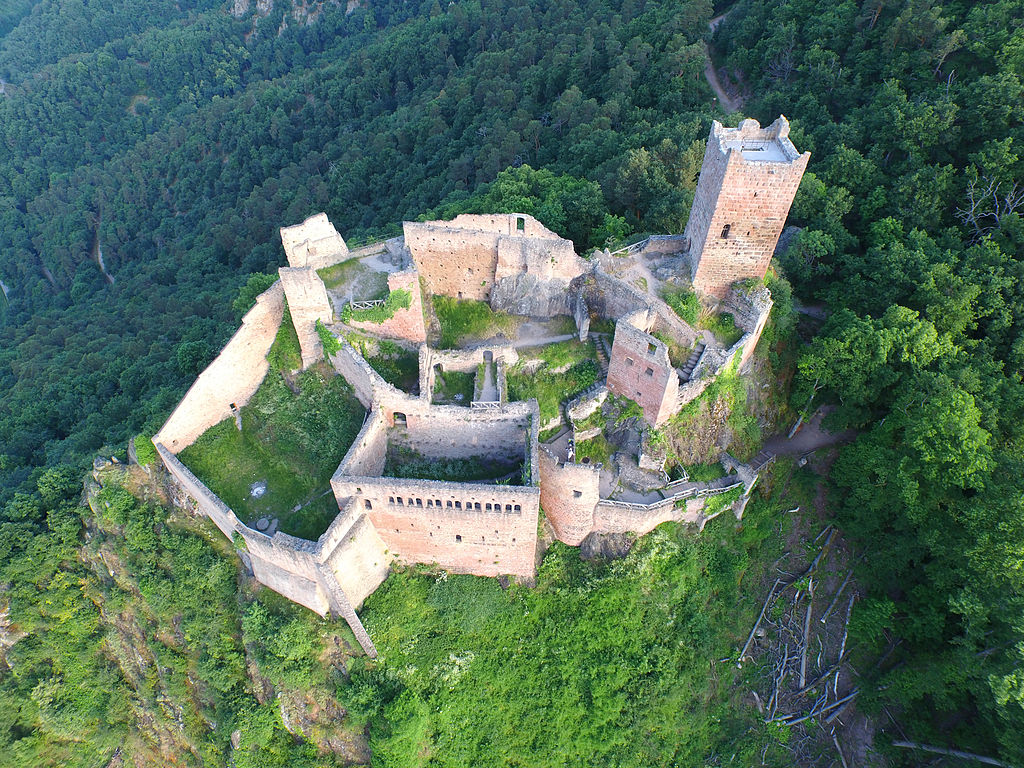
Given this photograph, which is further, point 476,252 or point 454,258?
point 454,258

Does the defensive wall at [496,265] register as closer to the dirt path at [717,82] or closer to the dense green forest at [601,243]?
the dense green forest at [601,243]

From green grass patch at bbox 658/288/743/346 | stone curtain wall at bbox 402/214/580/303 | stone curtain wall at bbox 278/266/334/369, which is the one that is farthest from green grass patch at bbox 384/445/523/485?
green grass patch at bbox 658/288/743/346

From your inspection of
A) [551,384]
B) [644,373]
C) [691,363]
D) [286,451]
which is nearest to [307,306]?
[286,451]

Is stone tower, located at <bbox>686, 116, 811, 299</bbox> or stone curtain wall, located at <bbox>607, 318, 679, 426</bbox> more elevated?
stone tower, located at <bbox>686, 116, 811, 299</bbox>

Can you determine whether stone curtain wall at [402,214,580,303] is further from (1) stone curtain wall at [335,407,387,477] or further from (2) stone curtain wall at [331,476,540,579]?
(2) stone curtain wall at [331,476,540,579]

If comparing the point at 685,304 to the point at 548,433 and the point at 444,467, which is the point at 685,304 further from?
the point at 444,467
